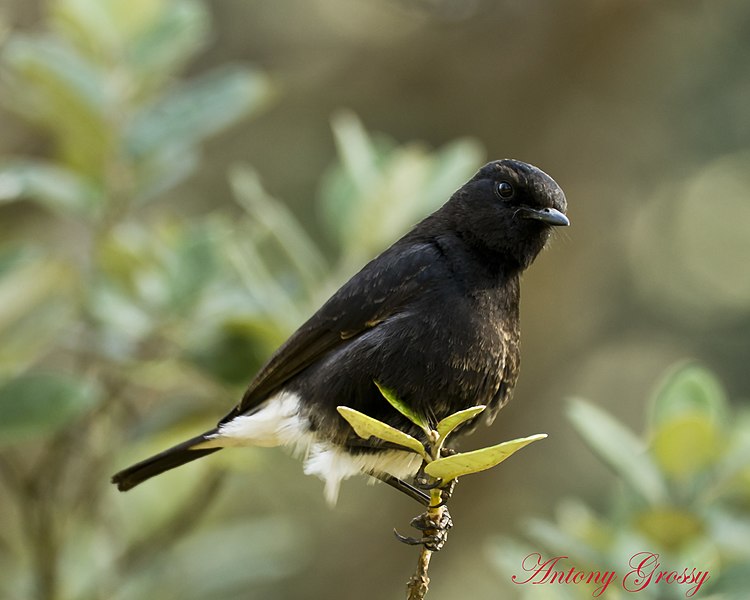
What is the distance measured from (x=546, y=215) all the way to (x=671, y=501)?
86cm

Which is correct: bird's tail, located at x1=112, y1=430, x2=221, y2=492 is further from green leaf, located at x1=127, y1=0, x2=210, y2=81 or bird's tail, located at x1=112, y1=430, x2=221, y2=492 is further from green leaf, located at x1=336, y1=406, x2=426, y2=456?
green leaf, located at x1=336, y1=406, x2=426, y2=456

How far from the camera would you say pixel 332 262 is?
4965 mm

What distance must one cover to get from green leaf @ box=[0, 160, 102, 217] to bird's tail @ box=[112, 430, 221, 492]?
0.82 metres

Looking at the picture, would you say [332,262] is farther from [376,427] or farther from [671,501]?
[376,427]

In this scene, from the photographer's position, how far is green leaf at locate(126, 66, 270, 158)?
144 inches

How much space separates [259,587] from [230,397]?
9.29ft

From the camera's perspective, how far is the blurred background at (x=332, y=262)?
3.37 m

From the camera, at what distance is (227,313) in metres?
3.40

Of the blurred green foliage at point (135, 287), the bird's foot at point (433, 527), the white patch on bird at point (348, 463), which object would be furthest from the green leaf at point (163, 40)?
the bird's foot at point (433, 527)

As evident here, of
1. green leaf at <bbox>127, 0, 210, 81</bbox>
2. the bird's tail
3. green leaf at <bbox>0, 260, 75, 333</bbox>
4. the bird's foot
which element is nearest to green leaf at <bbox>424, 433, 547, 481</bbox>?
the bird's foot

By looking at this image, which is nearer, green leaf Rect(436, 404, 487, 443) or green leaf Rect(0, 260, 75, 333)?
green leaf Rect(436, 404, 487, 443)

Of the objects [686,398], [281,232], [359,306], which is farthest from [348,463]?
[686,398]

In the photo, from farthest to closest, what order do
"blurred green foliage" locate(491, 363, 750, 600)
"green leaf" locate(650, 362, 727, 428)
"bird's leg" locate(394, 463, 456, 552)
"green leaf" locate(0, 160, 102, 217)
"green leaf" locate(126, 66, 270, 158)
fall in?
"green leaf" locate(126, 66, 270, 158)
"green leaf" locate(0, 160, 102, 217)
"green leaf" locate(650, 362, 727, 428)
"blurred green foliage" locate(491, 363, 750, 600)
"bird's leg" locate(394, 463, 456, 552)

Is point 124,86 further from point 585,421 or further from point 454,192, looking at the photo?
point 585,421
